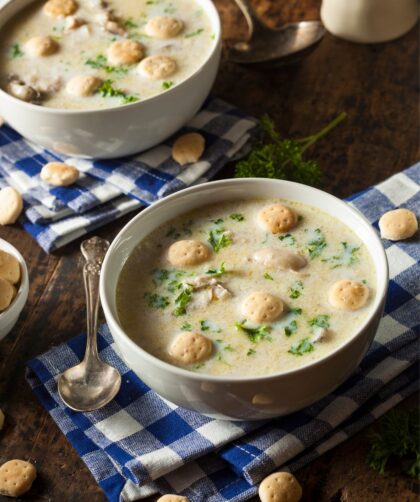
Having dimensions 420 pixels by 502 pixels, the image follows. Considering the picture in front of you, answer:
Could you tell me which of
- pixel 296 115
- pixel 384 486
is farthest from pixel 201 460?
pixel 296 115

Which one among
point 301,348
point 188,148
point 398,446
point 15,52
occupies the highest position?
point 15,52

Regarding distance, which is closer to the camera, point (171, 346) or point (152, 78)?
point (171, 346)

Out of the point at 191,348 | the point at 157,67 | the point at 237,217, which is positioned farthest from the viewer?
the point at 157,67

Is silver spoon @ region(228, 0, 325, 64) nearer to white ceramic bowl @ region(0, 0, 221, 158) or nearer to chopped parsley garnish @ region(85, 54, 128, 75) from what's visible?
white ceramic bowl @ region(0, 0, 221, 158)

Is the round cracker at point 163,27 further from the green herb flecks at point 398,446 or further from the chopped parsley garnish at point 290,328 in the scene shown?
the green herb flecks at point 398,446

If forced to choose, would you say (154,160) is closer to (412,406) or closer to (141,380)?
(141,380)

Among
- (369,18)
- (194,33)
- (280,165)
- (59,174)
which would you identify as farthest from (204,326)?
(369,18)

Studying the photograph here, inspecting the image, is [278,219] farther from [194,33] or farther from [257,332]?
[194,33]
